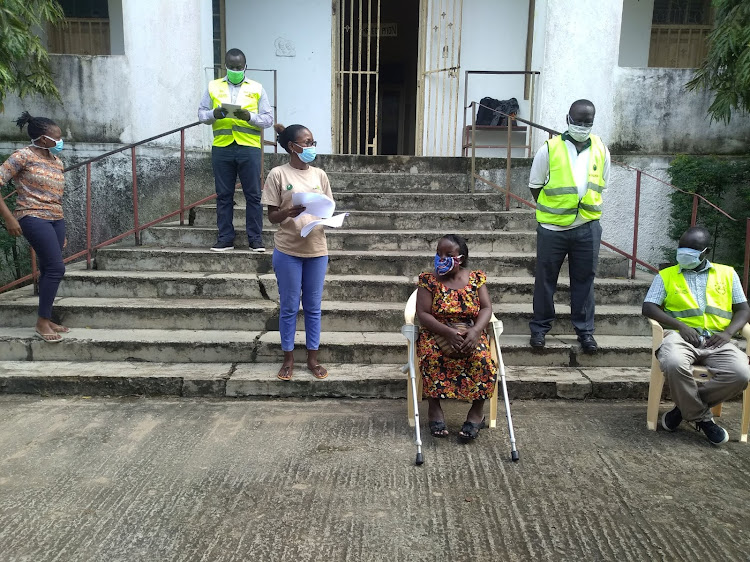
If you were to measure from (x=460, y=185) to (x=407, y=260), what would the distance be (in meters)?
2.07

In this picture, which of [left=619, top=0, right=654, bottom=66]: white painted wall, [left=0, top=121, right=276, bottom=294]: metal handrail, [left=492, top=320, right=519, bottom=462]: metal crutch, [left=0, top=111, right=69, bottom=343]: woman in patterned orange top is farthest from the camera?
[left=619, top=0, right=654, bottom=66]: white painted wall

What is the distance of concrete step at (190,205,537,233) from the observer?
626 centimetres

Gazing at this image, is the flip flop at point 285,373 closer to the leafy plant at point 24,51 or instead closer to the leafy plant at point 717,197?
the leafy plant at point 24,51

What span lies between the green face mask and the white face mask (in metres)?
3.01

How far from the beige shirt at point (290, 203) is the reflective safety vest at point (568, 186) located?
1691mm

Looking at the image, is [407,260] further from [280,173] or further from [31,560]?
[31,560]

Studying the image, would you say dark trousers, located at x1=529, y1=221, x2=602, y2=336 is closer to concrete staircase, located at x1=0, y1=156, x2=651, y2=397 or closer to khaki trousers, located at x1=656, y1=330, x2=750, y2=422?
concrete staircase, located at x1=0, y1=156, x2=651, y2=397

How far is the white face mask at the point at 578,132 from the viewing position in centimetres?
414

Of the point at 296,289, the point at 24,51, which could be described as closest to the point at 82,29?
the point at 24,51

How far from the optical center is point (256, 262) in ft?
18.3

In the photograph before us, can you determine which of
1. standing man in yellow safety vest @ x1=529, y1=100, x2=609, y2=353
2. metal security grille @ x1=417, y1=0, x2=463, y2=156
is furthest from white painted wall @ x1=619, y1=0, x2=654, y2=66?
standing man in yellow safety vest @ x1=529, y1=100, x2=609, y2=353

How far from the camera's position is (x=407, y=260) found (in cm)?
550

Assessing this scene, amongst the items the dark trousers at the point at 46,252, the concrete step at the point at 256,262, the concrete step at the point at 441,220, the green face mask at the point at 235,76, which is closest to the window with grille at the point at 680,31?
the concrete step at the point at 441,220

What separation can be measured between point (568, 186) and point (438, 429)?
198cm
